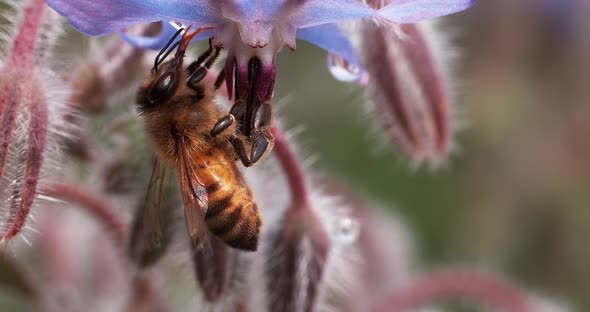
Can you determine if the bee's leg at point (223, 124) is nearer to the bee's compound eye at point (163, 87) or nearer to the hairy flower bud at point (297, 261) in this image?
the bee's compound eye at point (163, 87)

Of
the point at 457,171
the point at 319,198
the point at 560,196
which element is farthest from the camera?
the point at 457,171

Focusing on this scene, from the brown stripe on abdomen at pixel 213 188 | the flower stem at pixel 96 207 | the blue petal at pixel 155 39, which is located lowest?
the flower stem at pixel 96 207

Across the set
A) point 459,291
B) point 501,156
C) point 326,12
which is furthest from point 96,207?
point 501,156

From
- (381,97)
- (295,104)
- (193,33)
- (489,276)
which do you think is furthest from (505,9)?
(193,33)

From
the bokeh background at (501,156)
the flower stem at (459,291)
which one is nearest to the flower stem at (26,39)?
the flower stem at (459,291)

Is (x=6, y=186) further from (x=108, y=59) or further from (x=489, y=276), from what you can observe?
(x=489, y=276)

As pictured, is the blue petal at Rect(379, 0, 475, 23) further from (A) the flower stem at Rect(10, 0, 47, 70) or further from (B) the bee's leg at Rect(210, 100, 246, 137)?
(A) the flower stem at Rect(10, 0, 47, 70)

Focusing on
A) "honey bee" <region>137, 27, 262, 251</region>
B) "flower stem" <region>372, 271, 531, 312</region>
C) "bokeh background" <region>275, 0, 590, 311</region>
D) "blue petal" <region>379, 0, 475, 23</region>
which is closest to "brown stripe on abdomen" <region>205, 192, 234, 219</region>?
"honey bee" <region>137, 27, 262, 251</region>
